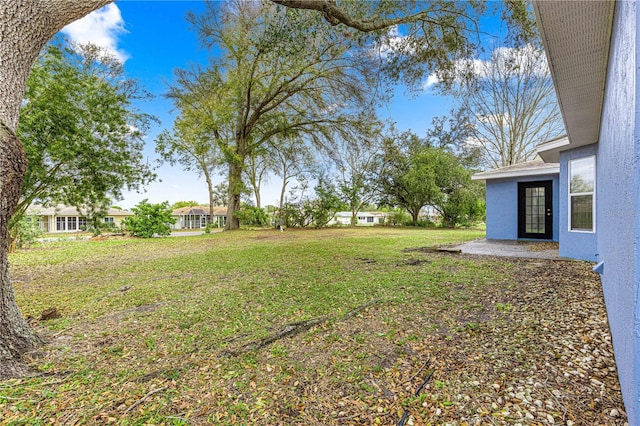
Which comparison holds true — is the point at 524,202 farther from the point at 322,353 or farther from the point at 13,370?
the point at 13,370

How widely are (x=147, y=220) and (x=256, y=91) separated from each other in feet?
26.5

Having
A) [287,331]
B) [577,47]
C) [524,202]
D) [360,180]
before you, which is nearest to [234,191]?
[360,180]

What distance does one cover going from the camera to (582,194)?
17.7 feet

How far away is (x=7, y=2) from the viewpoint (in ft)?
6.93

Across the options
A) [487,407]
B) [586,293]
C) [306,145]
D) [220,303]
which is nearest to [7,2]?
[220,303]

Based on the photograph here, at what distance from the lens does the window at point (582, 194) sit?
520 centimetres

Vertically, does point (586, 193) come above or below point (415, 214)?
above

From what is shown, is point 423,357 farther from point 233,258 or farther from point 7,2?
point 233,258

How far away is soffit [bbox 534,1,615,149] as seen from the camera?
2.01 meters

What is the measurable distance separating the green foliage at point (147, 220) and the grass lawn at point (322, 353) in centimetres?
935

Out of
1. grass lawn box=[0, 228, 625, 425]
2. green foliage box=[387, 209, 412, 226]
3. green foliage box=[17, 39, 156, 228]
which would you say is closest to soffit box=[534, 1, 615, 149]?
grass lawn box=[0, 228, 625, 425]

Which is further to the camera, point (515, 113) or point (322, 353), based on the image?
point (515, 113)

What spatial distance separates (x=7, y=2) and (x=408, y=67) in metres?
5.97

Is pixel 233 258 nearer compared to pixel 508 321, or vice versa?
pixel 508 321
